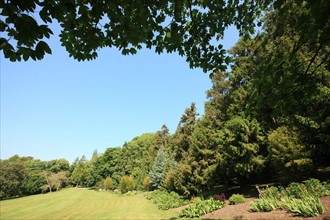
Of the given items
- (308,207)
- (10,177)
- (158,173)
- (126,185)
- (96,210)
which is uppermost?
(10,177)

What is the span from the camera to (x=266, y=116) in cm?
1941

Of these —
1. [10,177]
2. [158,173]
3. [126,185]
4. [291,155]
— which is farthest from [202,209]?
[10,177]

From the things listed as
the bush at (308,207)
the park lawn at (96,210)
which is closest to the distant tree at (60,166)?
the park lawn at (96,210)

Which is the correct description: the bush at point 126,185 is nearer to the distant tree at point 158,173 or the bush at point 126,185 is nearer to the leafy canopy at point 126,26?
the distant tree at point 158,173

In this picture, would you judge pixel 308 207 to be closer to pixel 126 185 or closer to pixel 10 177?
pixel 126 185

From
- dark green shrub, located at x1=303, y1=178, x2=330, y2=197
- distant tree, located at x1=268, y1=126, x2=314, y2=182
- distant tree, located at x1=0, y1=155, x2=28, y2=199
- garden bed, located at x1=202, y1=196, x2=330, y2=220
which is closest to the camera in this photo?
garden bed, located at x1=202, y1=196, x2=330, y2=220

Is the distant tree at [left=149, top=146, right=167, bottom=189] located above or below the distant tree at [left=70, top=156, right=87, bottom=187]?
below

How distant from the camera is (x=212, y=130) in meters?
23.1

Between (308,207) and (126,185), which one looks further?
(126,185)

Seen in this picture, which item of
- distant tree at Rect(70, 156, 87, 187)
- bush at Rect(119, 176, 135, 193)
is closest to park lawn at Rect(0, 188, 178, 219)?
bush at Rect(119, 176, 135, 193)

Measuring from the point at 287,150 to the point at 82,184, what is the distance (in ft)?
258

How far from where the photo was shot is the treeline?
3283 mm

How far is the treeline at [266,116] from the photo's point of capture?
328 centimetres

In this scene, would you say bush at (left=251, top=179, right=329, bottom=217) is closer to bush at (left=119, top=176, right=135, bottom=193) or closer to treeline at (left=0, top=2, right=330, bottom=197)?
treeline at (left=0, top=2, right=330, bottom=197)
